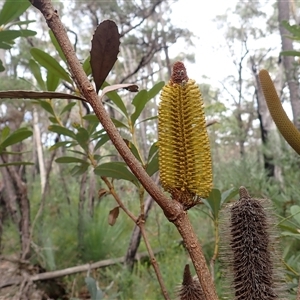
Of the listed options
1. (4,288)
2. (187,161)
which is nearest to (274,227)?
(187,161)

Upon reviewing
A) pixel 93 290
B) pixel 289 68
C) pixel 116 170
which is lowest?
pixel 93 290

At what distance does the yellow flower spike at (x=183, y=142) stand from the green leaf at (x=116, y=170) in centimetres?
26

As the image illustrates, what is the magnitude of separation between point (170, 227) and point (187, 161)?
348cm

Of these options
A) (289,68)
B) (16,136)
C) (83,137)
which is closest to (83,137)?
(83,137)

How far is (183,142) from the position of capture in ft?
1.32

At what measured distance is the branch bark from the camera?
35 cm

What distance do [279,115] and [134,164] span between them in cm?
20

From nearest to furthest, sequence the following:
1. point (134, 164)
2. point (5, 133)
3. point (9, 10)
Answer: point (134, 164) → point (9, 10) → point (5, 133)

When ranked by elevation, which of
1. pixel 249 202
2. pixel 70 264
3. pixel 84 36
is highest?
pixel 84 36

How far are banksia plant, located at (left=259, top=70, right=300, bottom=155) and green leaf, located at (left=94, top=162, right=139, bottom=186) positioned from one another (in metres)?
0.27

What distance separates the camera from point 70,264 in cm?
326

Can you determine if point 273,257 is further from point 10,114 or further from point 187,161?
point 10,114

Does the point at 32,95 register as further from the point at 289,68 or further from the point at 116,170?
the point at 289,68

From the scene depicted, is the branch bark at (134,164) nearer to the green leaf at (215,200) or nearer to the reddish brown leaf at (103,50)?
the reddish brown leaf at (103,50)
